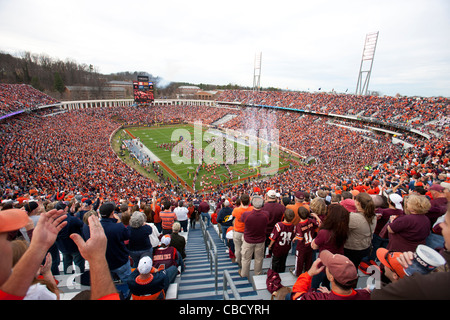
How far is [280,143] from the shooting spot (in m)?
35.8

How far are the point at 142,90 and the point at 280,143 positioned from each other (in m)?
35.1

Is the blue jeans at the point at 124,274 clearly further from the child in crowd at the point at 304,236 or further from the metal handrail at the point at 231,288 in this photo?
the child in crowd at the point at 304,236

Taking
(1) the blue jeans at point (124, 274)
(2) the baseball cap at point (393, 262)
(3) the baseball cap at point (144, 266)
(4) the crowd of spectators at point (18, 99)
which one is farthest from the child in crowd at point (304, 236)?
(4) the crowd of spectators at point (18, 99)

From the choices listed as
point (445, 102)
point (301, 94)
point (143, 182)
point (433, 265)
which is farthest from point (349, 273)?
point (301, 94)

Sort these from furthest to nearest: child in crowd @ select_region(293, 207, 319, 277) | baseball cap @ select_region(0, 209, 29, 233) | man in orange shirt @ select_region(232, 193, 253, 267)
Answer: man in orange shirt @ select_region(232, 193, 253, 267) → child in crowd @ select_region(293, 207, 319, 277) → baseball cap @ select_region(0, 209, 29, 233)

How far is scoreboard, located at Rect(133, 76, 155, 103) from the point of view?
163ft

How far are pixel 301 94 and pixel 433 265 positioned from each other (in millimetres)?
54171

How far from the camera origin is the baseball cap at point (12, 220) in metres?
1.52

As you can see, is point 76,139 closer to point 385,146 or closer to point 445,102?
point 385,146

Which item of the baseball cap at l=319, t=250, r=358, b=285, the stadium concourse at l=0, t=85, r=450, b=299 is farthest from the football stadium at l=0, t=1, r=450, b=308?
the stadium concourse at l=0, t=85, r=450, b=299

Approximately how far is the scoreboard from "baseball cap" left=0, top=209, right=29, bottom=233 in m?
53.4

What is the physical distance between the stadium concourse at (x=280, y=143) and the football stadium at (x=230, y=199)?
192 millimetres

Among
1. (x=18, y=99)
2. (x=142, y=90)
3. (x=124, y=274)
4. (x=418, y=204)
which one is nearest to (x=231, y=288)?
(x=124, y=274)

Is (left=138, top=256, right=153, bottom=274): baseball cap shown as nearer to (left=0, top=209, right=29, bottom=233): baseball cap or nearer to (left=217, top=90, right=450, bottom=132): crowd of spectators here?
(left=0, top=209, right=29, bottom=233): baseball cap
